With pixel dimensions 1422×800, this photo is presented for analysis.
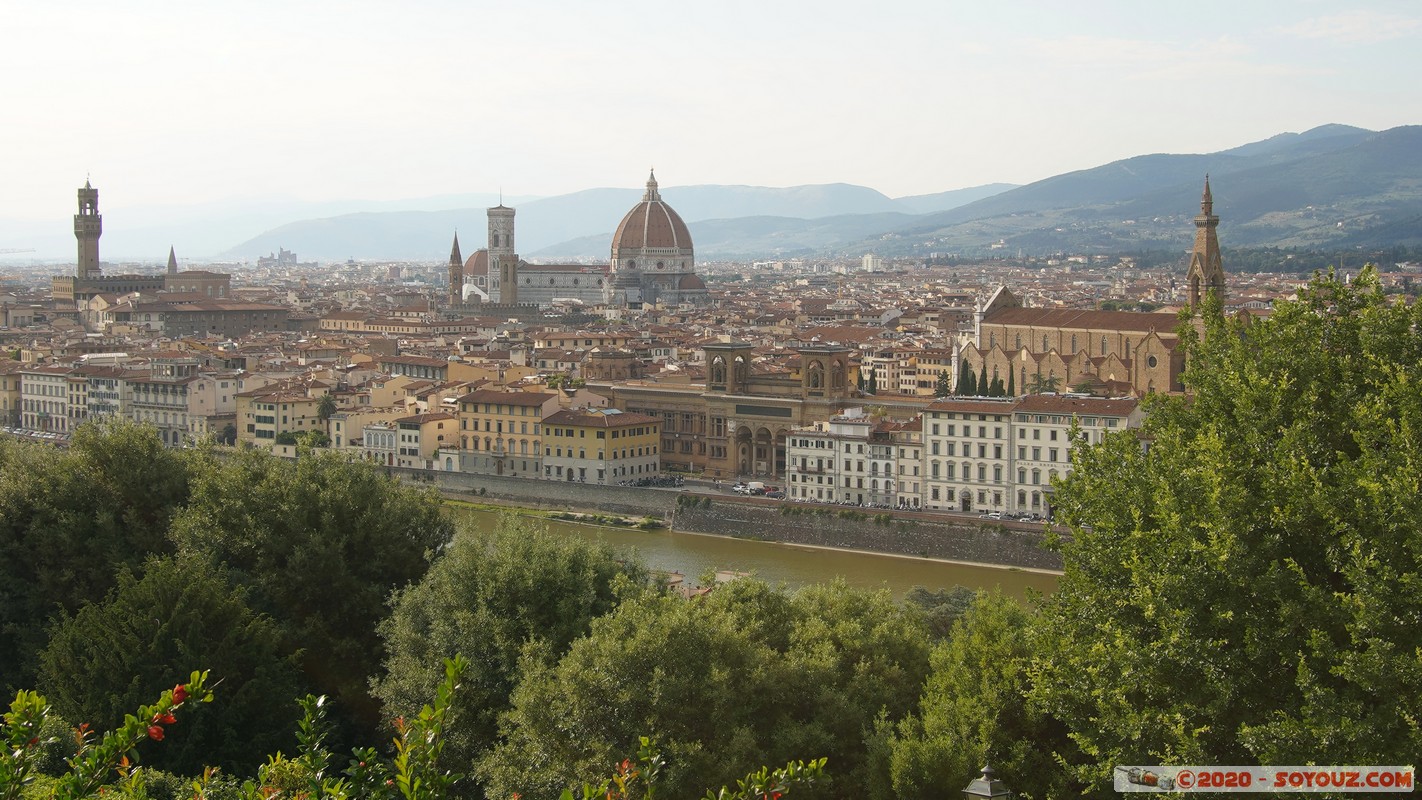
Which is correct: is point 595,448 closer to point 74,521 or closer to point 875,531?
point 875,531

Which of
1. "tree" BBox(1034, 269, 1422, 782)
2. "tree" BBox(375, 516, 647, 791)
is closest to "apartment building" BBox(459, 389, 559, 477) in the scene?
"tree" BBox(375, 516, 647, 791)

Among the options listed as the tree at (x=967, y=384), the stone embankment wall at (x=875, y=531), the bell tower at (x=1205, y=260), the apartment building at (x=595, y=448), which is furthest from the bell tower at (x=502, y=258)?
the stone embankment wall at (x=875, y=531)

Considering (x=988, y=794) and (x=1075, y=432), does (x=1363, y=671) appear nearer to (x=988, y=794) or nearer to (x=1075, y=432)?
(x=988, y=794)

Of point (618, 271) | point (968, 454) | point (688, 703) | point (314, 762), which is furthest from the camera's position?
point (618, 271)

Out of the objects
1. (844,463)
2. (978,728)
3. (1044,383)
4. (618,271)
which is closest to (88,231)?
(618,271)

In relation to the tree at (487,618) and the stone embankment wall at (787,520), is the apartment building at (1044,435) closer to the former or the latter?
the stone embankment wall at (787,520)

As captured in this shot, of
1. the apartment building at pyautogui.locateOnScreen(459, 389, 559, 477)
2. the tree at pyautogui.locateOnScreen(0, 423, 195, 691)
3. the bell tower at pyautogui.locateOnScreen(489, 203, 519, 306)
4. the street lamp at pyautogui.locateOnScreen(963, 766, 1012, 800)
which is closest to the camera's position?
the street lamp at pyautogui.locateOnScreen(963, 766, 1012, 800)

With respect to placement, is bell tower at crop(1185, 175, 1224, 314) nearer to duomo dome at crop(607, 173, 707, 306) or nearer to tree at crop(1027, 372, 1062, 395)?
tree at crop(1027, 372, 1062, 395)
